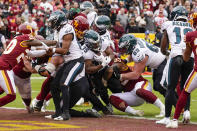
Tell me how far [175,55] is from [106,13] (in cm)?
1284

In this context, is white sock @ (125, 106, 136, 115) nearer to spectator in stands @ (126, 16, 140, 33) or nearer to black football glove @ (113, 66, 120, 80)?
black football glove @ (113, 66, 120, 80)

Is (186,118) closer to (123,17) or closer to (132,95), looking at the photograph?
(132,95)

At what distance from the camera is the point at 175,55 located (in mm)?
7129

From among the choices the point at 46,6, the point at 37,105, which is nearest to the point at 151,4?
the point at 46,6

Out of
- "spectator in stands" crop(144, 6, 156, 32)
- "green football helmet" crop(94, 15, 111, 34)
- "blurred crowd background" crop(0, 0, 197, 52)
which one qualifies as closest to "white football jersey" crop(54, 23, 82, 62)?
"green football helmet" crop(94, 15, 111, 34)

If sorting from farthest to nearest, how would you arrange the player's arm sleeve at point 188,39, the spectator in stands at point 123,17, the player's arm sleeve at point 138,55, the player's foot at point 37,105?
the spectator in stands at point 123,17
the player's foot at point 37,105
the player's arm sleeve at point 138,55
the player's arm sleeve at point 188,39

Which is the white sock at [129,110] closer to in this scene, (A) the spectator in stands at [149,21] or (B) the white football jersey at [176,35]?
(B) the white football jersey at [176,35]

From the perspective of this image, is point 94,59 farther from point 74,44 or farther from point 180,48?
point 180,48

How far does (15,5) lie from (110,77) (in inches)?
511

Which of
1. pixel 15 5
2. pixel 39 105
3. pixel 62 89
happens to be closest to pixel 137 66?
pixel 62 89

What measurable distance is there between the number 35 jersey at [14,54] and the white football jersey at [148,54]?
1.69 meters

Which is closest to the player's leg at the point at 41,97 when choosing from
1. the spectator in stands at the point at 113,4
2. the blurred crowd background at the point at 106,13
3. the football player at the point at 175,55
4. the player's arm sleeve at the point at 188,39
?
the football player at the point at 175,55

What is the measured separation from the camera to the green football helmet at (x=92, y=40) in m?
7.76

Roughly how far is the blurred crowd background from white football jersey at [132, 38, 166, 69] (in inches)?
417
